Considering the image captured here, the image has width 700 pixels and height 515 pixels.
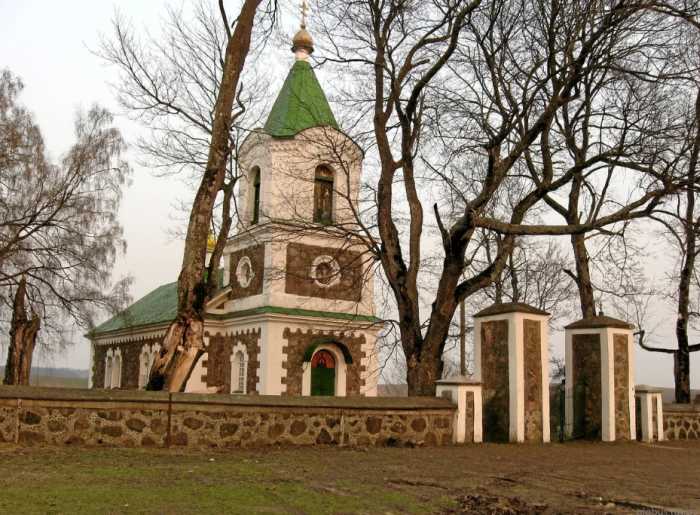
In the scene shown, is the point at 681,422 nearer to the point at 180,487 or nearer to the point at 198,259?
the point at 198,259

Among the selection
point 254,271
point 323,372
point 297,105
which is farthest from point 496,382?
point 297,105

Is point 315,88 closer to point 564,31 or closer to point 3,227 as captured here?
point 3,227

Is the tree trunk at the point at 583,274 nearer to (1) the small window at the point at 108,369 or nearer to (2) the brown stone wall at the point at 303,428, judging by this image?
(2) the brown stone wall at the point at 303,428

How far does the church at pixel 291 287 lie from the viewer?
2478cm

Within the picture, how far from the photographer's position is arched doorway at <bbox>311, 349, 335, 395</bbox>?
25.3 m

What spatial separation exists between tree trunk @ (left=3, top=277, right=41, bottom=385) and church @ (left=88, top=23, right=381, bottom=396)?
3.43 metres

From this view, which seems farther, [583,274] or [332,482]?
[583,274]

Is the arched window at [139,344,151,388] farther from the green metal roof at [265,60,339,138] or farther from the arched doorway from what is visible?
the green metal roof at [265,60,339,138]

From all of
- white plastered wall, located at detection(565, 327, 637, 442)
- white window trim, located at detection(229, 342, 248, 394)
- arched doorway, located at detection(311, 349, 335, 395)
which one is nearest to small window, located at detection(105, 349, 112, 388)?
white window trim, located at detection(229, 342, 248, 394)

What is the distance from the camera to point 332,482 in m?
7.91

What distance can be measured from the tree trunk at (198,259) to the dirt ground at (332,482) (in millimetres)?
2387

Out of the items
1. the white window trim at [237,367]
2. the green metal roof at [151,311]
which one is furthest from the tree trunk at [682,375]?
the green metal roof at [151,311]

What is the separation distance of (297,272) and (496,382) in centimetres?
1281

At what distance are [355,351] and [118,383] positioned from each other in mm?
15176
